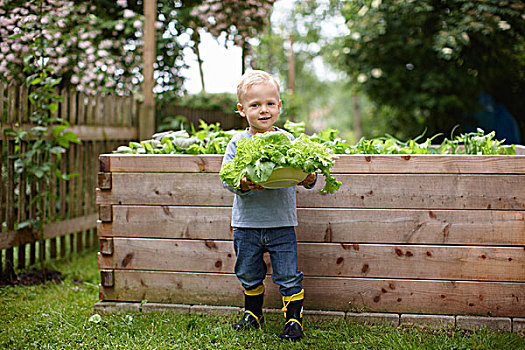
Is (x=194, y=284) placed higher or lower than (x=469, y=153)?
lower

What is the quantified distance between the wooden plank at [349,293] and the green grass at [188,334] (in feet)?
0.34

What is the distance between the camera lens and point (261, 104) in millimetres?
2391

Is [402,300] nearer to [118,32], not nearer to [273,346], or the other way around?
[273,346]

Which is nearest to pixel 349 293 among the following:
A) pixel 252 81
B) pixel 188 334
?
pixel 188 334

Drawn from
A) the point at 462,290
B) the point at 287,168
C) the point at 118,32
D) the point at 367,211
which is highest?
the point at 118,32

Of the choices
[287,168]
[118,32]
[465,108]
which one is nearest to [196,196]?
[287,168]

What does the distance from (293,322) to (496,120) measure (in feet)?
25.5

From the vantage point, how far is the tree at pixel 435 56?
7.81 metres

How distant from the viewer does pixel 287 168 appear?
2133 mm

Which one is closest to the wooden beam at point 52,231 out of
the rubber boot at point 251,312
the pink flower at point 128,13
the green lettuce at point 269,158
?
the rubber boot at point 251,312

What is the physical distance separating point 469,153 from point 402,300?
905 mm

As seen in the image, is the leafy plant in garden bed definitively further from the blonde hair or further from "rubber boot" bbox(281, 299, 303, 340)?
"rubber boot" bbox(281, 299, 303, 340)

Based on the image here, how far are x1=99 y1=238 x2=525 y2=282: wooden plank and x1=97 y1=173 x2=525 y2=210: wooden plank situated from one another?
223mm

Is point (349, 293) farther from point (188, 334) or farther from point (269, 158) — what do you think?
point (269, 158)
